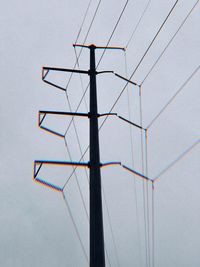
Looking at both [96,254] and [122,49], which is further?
[122,49]

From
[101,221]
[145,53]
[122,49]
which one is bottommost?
[101,221]

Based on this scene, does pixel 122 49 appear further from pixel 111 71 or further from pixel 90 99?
pixel 90 99

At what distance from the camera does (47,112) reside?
13.4m

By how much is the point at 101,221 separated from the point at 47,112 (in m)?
3.81

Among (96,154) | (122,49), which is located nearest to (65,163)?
(96,154)

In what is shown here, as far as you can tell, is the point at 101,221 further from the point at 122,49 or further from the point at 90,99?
the point at 122,49

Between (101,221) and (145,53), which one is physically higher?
(145,53)

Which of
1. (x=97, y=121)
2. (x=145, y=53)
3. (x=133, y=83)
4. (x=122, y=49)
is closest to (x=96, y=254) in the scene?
(x=97, y=121)

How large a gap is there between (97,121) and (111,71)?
2.92 meters

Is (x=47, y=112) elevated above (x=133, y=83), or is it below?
below

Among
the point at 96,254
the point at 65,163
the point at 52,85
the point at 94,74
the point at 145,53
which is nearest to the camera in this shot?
the point at 96,254

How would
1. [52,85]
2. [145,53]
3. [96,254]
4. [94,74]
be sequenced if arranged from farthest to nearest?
[52,85] < [94,74] < [145,53] < [96,254]

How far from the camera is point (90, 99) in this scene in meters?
13.8

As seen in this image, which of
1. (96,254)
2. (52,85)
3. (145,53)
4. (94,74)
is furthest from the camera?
(52,85)
